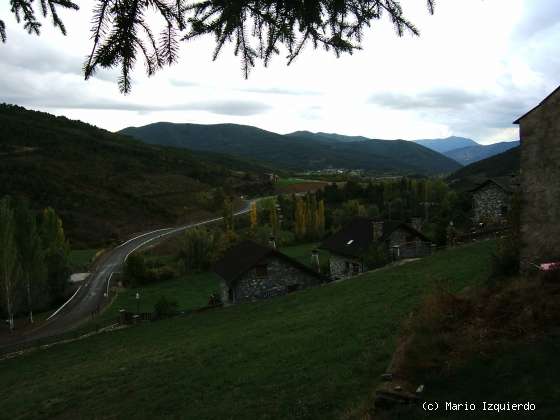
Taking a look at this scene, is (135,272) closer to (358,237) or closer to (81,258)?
(81,258)

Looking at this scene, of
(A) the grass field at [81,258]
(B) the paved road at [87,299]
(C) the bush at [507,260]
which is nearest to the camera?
(C) the bush at [507,260]

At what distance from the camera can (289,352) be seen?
1389cm

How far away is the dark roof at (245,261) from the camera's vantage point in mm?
31250

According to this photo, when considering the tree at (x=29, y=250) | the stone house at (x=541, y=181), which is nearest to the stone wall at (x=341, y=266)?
the stone house at (x=541, y=181)

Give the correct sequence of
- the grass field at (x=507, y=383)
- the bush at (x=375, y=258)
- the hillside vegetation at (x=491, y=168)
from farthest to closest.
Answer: the hillside vegetation at (x=491, y=168) < the bush at (x=375, y=258) < the grass field at (x=507, y=383)

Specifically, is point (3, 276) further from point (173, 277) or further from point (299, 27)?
point (299, 27)

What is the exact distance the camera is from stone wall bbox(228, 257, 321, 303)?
3123cm

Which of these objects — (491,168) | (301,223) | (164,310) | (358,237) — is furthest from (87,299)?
(491,168)

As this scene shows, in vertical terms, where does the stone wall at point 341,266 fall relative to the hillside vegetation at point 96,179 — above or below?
below

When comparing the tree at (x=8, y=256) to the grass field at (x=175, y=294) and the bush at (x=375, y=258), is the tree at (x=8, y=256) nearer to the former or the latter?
the grass field at (x=175, y=294)

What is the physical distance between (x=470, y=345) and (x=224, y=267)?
2608 cm

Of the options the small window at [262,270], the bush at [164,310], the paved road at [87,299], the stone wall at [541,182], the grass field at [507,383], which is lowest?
the paved road at [87,299]

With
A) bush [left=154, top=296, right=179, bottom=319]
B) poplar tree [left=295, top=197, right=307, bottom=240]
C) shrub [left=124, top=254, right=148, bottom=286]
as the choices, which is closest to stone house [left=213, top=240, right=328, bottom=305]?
bush [left=154, top=296, right=179, bottom=319]

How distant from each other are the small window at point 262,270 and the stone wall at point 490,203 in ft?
68.2
